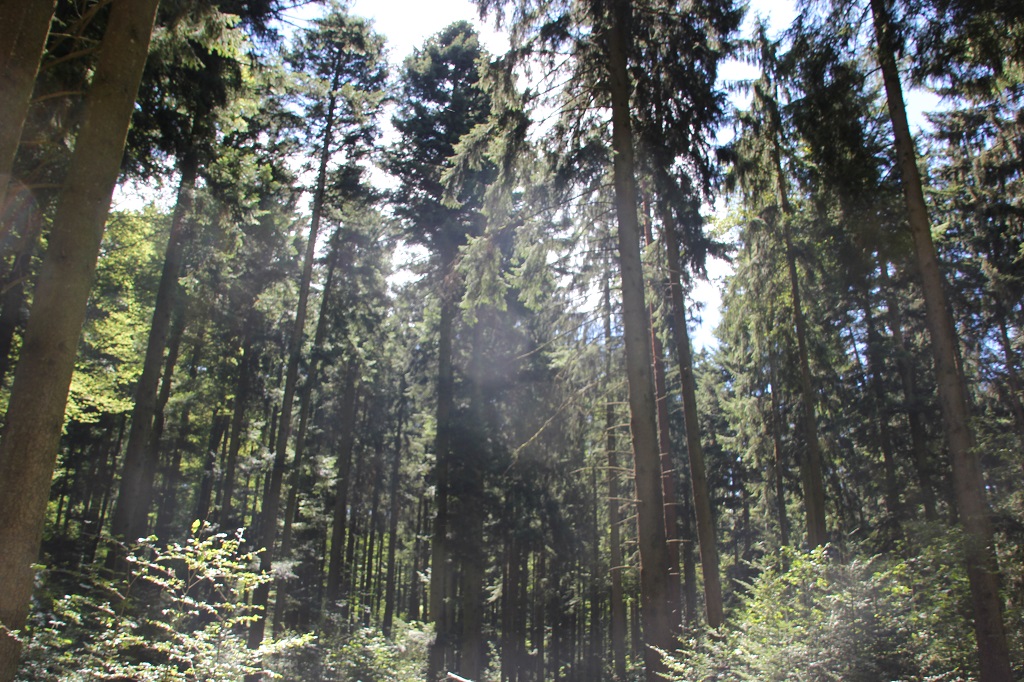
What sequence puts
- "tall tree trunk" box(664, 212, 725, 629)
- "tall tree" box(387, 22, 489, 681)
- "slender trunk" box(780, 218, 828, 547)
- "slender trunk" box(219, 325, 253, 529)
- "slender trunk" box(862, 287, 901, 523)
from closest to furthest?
"tall tree trunk" box(664, 212, 725, 629), "slender trunk" box(780, 218, 828, 547), "tall tree" box(387, 22, 489, 681), "slender trunk" box(862, 287, 901, 523), "slender trunk" box(219, 325, 253, 529)

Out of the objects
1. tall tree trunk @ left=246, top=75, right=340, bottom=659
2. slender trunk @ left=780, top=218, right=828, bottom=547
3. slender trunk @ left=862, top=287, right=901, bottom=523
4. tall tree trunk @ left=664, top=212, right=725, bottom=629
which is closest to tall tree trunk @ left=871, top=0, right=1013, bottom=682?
tall tree trunk @ left=664, top=212, right=725, bottom=629

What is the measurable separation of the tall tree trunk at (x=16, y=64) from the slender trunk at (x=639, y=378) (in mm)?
7602

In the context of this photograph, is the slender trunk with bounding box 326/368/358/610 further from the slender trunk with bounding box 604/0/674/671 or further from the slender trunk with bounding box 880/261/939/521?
the slender trunk with bounding box 880/261/939/521

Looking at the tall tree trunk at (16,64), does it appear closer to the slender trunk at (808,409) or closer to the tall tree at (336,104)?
the tall tree at (336,104)

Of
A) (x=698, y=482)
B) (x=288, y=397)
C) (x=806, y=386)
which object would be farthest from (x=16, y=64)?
(x=806, y=386)

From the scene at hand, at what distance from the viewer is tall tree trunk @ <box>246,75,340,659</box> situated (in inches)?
620

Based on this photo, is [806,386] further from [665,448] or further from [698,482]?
[698,482]

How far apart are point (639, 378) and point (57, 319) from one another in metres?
7.29

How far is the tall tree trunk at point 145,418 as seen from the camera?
40.8 feet

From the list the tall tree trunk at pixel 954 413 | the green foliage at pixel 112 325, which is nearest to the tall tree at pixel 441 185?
the green foliage at pixel 112 325

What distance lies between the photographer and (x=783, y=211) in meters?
16.5

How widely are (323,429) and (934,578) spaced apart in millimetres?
25394

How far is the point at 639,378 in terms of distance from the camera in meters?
9.56

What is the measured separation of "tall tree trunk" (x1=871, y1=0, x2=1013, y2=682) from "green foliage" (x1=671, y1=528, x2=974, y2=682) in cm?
39
